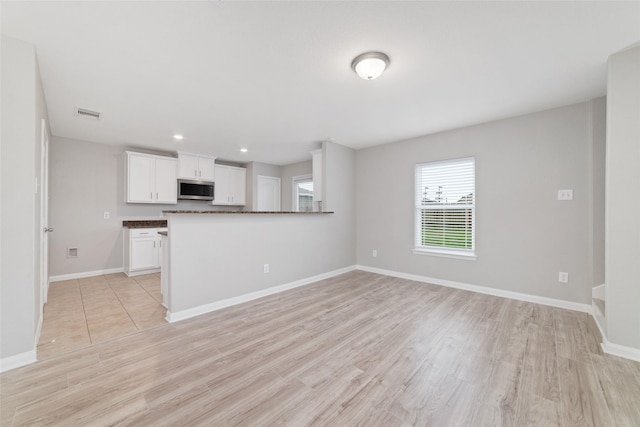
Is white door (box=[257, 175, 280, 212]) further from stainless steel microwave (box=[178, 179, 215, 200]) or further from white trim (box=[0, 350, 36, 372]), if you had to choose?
white trim (box=[0, 350, 36, 372])

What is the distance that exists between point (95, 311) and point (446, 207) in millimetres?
4930

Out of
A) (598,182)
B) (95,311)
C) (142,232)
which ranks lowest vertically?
(95,311)

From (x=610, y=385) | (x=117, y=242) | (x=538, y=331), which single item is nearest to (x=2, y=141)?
(x=117, y=242)

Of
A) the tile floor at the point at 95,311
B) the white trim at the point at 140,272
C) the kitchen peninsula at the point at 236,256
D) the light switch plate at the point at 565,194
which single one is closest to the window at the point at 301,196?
Result: the kitchen peninsula at the point at 236,256

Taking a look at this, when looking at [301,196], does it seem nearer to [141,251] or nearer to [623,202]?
[141,251]

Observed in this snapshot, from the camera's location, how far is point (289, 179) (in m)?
6.88

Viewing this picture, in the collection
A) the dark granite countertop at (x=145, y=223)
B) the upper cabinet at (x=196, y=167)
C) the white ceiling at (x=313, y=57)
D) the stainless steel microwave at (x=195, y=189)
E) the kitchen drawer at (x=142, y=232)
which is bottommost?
the kitchen drawer at (x=142, y=232)

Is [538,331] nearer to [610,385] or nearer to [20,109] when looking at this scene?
[610,385]

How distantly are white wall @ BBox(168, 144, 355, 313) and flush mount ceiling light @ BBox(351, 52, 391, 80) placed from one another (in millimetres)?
2195

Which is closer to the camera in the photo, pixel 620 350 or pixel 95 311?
pixel 620 350

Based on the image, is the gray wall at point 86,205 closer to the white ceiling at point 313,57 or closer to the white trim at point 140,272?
the white trim at point 140,272

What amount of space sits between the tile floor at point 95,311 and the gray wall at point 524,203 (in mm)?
3880

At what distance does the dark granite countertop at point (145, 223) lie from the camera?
4633 mm

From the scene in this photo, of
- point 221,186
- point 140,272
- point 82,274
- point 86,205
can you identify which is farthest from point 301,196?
point 82,274
